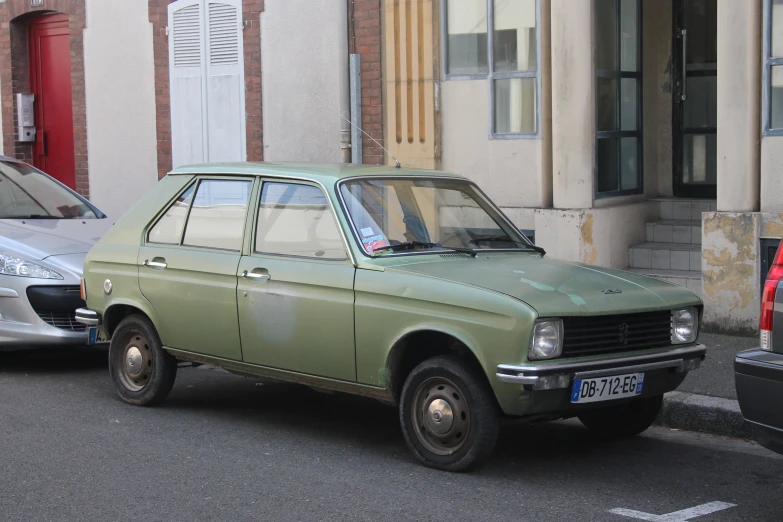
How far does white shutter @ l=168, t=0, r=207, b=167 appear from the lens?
14453mm

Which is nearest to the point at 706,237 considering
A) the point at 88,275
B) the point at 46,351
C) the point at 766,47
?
the point at 766,47

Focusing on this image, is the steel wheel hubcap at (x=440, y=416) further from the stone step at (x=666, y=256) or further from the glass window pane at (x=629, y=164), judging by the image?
the glass window pane at (x=629, y=164)

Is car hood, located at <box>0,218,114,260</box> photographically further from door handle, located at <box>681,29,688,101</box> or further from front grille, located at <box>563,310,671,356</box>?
door handle, located at <box>681,29,688,101</box>

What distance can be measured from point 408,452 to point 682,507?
5.67 feet

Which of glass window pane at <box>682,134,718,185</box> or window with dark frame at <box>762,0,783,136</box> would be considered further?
glass window pane at <box>682,134,718,185</box>

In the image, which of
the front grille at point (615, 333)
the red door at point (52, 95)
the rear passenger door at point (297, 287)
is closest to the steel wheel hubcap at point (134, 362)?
the rear passenger door at point (297, 287)

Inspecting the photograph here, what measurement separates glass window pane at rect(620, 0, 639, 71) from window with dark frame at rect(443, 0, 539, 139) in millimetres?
1022

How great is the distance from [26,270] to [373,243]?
360 centimetres

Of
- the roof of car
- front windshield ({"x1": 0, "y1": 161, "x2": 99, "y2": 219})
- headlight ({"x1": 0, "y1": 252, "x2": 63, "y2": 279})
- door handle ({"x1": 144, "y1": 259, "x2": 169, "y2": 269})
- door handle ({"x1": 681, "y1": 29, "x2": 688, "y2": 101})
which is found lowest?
headlight ({"x1": 0, "y1": 252, "x2": 63, "y2": 279})

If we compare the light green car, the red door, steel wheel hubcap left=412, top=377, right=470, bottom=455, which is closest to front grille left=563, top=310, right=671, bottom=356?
the light green car

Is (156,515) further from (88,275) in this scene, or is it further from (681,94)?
(681,94)

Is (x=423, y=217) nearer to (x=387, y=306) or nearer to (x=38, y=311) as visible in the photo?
(x=387, y=306)

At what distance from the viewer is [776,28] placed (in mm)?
9688

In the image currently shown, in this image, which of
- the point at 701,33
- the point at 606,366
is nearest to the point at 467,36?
the point at 701,33
